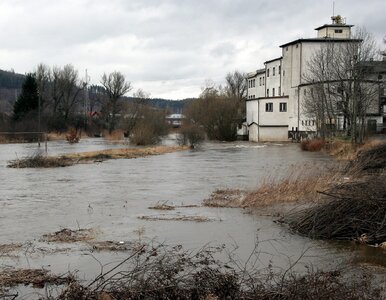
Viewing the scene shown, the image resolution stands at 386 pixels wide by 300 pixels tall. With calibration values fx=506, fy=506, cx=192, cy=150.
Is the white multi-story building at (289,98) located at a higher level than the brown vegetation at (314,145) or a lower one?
higher

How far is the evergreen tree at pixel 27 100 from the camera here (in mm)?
93188

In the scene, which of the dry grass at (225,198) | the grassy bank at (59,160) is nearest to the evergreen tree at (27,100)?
the grassy bank at (59,160)

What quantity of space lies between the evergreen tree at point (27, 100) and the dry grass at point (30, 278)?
88.1 m

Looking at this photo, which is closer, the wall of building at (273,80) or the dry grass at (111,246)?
the dry grass at (111,246)

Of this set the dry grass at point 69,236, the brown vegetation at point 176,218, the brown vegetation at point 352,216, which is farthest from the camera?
the brown vegetation at point 176,218

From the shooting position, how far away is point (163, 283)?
6.77m

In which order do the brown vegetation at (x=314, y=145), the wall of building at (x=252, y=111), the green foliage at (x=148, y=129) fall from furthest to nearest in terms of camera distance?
the wall of building at (x=252, y=111)
the green foliage at (x=148, y=129)
the brown vegetation at (x=314, y=145)

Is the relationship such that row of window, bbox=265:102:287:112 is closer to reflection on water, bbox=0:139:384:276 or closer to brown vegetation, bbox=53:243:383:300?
reflection on water, bbox=0:139:384:276

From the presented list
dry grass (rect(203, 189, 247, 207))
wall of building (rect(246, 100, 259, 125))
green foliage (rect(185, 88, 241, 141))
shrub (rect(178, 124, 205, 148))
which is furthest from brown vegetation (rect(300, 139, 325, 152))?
dry grass (rect(203, 189, 247, 207))

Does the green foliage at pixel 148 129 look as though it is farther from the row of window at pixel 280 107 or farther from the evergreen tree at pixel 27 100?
the evergreen tree at pixel 27 100

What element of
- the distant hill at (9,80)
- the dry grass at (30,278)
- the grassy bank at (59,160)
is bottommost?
the grassy bank at (59,160)

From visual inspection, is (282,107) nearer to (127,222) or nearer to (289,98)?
(289,98)

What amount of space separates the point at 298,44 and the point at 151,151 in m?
35.9

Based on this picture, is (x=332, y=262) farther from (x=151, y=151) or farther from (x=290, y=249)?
(x=151, y=151)
